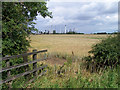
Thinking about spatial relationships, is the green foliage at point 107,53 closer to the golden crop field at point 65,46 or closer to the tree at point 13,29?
the golden crop field at point 65,46

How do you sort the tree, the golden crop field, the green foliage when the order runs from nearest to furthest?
the tree < the green foliage < the golden crop field

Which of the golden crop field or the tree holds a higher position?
the tree

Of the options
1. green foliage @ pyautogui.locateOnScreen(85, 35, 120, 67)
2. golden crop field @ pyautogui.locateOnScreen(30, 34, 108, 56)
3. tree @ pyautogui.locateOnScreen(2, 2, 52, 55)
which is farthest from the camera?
golden crop field @ pyautogui.locateOnScreen(30, 34, 108, 56)

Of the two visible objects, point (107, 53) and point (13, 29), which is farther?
point (107, 53)

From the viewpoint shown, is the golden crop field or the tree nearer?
the tree

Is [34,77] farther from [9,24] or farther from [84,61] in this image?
[84,61]

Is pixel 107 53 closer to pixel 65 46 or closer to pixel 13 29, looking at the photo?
pixel 13 29

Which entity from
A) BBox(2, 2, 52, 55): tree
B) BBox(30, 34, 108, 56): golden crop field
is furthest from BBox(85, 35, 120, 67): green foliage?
BBox(2, 2, 52, 55): tree

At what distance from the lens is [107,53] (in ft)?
22.1

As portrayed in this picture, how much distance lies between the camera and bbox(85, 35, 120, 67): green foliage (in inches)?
260

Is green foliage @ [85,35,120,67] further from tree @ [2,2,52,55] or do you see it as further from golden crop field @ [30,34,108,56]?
tree @ [2,2,52,55]

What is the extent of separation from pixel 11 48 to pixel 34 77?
5.47ft

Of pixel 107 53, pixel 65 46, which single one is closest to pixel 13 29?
pixel 107 53

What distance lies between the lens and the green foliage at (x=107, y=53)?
660 cm
